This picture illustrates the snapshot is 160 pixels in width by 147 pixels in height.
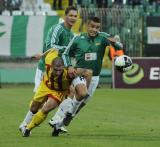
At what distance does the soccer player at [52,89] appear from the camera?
1166 cm

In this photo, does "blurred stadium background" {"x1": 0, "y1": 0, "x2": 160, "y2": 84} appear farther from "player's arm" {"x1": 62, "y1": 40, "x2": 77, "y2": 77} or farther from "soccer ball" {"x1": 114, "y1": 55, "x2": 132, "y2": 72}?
"soccer ball" {"x1": 114, "y1": 55, "x2": 132, "y2": 72}

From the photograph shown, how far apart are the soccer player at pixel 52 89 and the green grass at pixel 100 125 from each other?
34 cm

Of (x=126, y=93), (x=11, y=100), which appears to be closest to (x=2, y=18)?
(x=126, y=93)

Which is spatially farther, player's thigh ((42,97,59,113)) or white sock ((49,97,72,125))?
white sock ((49,97,72,125))

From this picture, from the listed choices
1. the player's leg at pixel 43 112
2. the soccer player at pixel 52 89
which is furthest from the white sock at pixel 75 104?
the player's leg at pixel 43 112

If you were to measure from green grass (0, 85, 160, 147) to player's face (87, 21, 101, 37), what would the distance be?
1.78 m

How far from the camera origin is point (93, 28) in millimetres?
12578

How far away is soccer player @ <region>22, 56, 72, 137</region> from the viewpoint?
459 inches

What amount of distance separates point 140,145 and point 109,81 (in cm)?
1932

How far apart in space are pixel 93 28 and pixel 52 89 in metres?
1.46

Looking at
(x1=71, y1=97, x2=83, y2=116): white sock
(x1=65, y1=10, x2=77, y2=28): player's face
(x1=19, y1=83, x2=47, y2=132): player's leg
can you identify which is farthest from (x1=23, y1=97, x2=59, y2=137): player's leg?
(x1=65, y1=10, x2=77, y2=28): player's face

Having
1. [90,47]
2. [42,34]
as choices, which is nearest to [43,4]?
[42,34]

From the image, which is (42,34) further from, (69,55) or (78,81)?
(78,81)

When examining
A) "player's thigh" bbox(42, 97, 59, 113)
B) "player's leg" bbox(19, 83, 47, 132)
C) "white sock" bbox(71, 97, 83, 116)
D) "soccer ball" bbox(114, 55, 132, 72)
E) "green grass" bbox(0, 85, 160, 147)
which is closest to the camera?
"green grass" bbox(0, 85, 160, 147)
